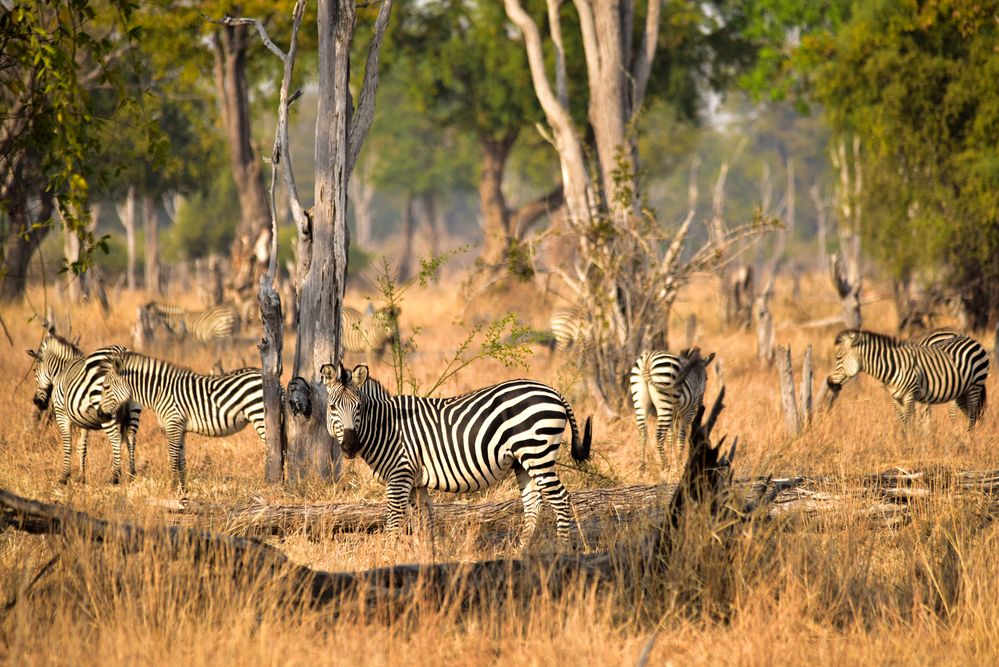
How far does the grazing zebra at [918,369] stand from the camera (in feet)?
36.2

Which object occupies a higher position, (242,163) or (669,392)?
(242,163)

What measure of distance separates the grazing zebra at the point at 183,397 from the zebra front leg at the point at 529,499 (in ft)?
10.1

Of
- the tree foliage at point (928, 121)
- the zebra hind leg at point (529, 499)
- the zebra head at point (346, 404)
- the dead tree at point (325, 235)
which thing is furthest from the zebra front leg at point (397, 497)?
the tree foliage at point (928, 121)

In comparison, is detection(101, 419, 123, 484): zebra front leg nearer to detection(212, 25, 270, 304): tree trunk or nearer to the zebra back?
the zebra back

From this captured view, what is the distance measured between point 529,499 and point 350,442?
4.47 ft

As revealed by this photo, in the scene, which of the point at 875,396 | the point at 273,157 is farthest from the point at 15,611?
the point at 875,396

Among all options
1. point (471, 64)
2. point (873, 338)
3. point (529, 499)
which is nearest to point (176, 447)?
point (529, 499)

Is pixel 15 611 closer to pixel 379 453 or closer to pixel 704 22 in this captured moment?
pixel 379 453

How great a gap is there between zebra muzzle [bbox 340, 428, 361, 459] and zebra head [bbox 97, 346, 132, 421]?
3550 mm

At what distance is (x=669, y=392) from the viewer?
1033 cm

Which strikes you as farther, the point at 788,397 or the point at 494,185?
the point at 494,185

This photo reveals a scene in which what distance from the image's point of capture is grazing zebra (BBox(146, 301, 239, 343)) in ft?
64.5

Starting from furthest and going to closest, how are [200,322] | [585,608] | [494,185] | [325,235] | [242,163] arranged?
1. [494,185]
2. [242,163]
3. [200,322]
4. [325,235]
5. [585,608]

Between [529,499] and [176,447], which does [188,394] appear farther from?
[529,499]
